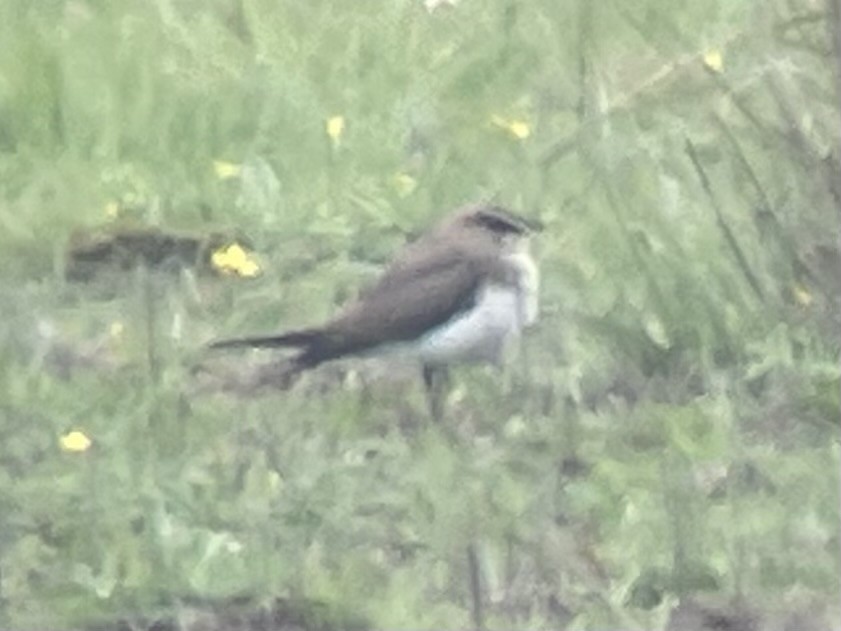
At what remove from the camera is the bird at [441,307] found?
177 cm

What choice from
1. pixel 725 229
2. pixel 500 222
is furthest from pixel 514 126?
pixel 725 229

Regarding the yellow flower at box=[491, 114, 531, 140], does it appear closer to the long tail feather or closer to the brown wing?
the brown wing

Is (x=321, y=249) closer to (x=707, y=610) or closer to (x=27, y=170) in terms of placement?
(x=27, y=170)

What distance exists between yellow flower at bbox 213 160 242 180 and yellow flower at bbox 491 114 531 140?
0.65ft

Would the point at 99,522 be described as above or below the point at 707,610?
above

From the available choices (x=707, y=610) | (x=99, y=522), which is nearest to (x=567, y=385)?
(x=707, y=610)

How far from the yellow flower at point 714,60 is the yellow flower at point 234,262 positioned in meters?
0.38

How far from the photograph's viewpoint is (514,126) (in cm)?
181

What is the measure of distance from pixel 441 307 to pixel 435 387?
0.20 ft

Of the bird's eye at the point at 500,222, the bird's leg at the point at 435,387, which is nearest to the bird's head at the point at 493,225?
the bird's eye at the point at 500,222

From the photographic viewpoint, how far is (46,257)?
5.80 feet

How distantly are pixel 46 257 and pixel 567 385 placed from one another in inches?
15.8

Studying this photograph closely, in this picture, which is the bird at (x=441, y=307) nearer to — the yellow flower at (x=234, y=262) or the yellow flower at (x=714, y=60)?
the yellow flower at (x=234, y=262)

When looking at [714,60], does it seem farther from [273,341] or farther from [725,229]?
[273,341]
